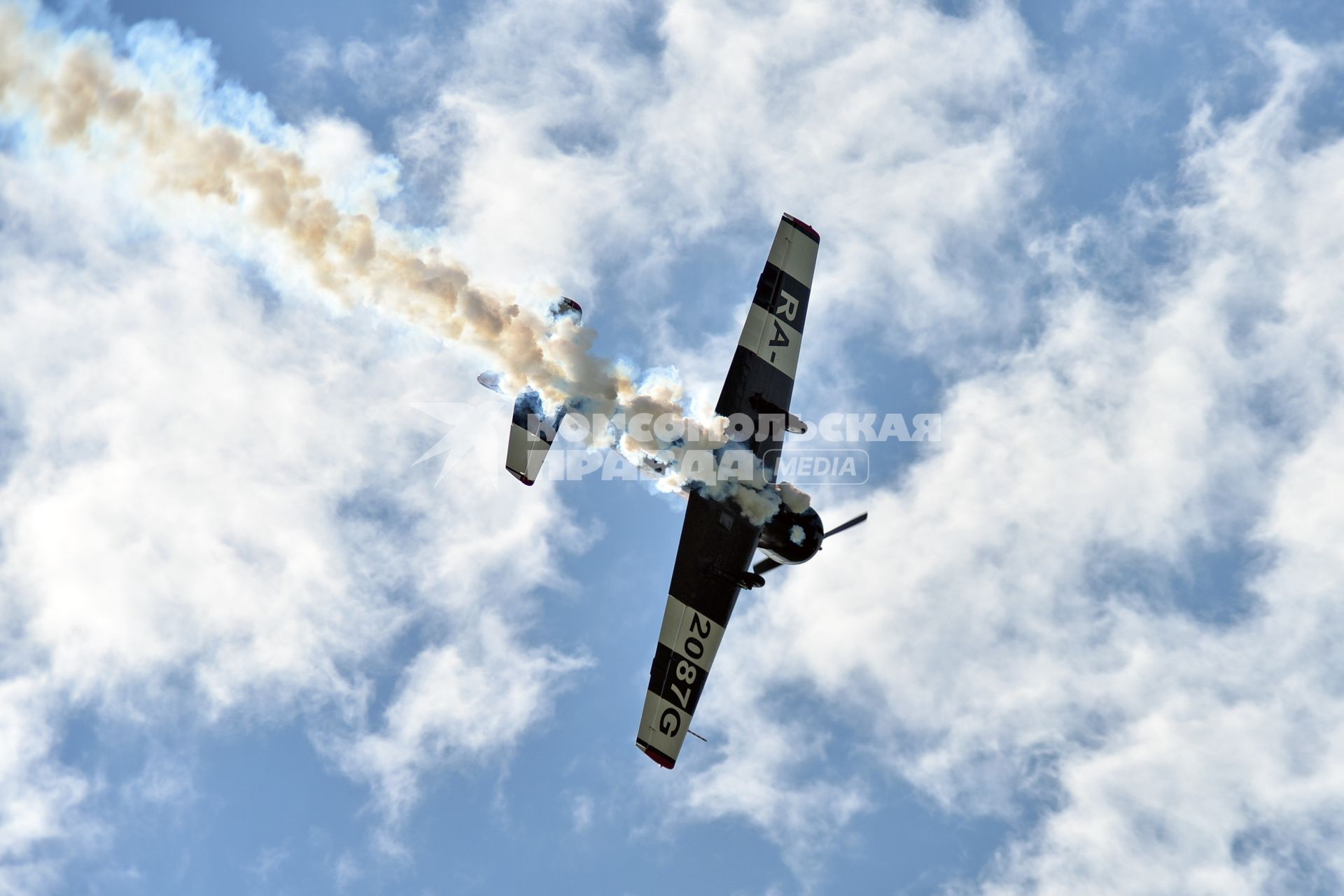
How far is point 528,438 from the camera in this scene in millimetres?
27391

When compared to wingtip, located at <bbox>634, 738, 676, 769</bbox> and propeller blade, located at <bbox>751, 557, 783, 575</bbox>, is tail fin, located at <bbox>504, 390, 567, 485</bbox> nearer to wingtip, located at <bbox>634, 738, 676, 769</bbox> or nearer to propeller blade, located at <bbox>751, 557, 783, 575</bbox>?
propeller blade, located at <bbox>751, 557, 783, 575</bbox>

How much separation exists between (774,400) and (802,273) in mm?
3898

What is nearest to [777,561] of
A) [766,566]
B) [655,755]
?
[766,566]

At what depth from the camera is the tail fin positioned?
2733cm

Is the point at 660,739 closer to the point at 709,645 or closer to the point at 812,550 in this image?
the point at 709,645

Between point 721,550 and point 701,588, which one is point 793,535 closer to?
point 721,550

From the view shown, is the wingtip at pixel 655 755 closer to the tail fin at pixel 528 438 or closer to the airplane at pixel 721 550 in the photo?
the airplane at pixel 721 550

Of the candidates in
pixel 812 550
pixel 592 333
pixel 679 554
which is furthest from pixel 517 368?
pixel 812 550

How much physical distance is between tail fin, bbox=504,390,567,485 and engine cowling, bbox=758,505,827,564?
594 cm

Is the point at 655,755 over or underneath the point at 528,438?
underneath

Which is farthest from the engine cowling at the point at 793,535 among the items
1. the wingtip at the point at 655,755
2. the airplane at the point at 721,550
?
the wingtip at the point at 655,755

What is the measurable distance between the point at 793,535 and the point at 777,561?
0.91 m

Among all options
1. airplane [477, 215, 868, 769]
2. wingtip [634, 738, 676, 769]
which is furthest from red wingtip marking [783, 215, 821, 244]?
wingtip [634, 738, 676, 769]

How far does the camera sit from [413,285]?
26.0 m
